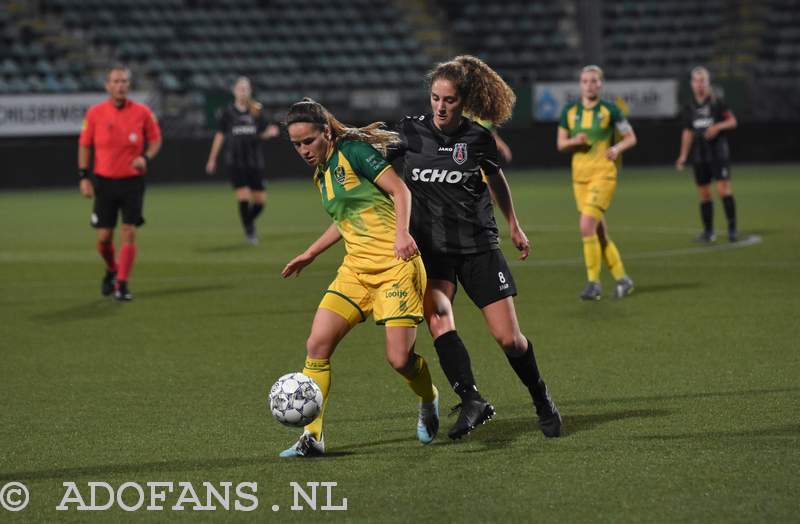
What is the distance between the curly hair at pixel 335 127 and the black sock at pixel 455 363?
100cm

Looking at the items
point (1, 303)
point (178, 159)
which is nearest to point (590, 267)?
point (1, 303)

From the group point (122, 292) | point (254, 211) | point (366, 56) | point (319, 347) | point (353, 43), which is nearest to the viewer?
point (319, 347)

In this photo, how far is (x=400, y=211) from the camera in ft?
20.0

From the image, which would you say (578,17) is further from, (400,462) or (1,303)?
(400,462)

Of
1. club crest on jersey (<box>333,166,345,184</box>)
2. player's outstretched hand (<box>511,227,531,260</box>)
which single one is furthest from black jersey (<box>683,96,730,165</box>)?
club crest on jersey (<box>333,166,345,184</box>)

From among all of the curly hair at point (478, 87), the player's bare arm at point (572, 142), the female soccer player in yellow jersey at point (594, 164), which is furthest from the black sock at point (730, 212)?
the curly hair at point (478, 87)

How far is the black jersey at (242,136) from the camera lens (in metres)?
18.5

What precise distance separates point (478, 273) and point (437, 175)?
1.75 feet

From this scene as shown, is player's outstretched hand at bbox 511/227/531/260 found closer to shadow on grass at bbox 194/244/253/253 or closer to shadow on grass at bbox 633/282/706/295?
shadow on grass at bbox 633/282/706/295

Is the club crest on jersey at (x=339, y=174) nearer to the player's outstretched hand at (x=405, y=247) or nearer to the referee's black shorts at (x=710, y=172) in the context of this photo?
the player's outstretched hand at (x=405, y=247)

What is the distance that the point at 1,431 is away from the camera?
6.90 meters

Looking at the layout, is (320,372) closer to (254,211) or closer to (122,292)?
(122,292)

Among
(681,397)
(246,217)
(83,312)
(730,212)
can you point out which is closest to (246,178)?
(246,217)

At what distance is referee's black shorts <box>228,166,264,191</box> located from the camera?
1844 cm
